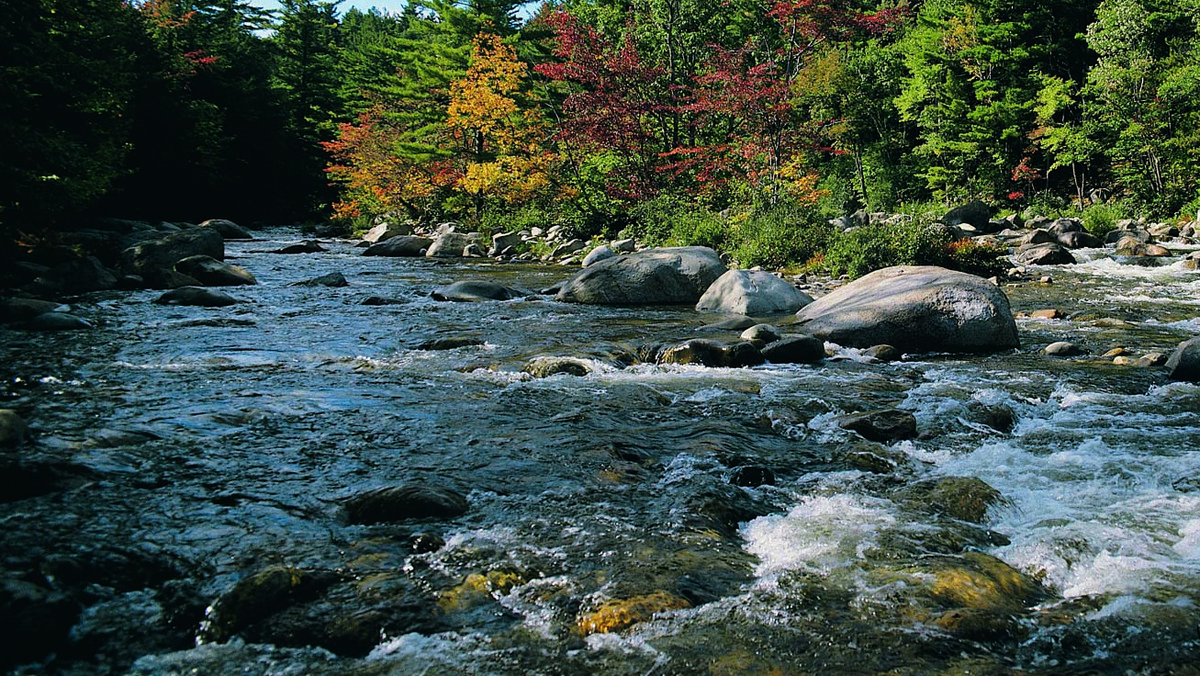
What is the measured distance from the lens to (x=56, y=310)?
33.0 feet

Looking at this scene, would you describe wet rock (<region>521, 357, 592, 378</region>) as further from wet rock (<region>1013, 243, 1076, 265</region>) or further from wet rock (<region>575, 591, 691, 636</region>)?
wet rock (<region>1013, 243, 1076, 265</region>)

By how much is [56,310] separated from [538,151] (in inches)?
601

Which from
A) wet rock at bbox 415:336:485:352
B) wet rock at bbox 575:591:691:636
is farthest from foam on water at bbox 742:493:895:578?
wet rock at bbox 415:336:485:352

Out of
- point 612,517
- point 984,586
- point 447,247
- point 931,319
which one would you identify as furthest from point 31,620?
point 447,247

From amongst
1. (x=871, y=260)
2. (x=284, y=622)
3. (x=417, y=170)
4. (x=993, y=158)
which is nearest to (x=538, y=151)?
(x=417, y=170)

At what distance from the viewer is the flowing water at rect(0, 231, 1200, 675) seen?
2.86 meters

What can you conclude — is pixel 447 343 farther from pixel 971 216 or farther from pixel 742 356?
pixel 971 216

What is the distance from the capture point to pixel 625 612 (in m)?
3.06

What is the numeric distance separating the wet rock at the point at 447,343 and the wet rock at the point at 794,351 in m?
3.16

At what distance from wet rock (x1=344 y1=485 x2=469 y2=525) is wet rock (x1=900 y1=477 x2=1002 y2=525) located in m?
2.41

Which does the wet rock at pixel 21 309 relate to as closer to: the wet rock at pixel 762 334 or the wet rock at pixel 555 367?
the wet rock at pixel 555 367

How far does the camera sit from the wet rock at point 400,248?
2222 centimetres

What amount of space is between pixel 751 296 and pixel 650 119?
11748mm

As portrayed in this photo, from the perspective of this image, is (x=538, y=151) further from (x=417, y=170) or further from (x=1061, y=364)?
(x=1061, y=364)
